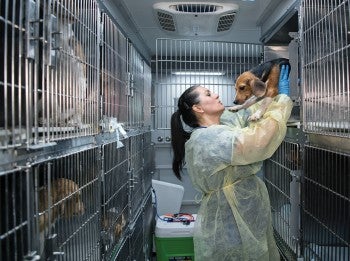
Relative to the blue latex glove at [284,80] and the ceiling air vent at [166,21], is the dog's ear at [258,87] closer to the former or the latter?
the blue latex glove at [284,80]

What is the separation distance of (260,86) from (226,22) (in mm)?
1082

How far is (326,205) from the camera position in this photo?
1324 mm

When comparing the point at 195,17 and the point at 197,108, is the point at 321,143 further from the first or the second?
the point at 195,17

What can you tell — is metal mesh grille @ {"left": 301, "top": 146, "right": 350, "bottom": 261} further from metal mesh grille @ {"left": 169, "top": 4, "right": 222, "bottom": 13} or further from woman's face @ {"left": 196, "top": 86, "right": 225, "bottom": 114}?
metal mesh grille @ {"left": 169, "top": 4, "right": 222, "bottom": 13}

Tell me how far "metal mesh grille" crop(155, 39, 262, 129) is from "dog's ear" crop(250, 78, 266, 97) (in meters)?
1.28

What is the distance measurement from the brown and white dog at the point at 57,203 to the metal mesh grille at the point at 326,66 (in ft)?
2.78

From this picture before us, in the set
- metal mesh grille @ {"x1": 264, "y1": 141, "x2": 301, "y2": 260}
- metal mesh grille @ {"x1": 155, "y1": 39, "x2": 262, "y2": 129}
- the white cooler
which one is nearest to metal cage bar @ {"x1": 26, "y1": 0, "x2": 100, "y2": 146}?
metal mesh grille @ {"x1": 264, "y1": 141, "x2": 301, "y2": 260}

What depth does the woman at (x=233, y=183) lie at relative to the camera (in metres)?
1.52

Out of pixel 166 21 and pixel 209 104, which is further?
pixel 166 21

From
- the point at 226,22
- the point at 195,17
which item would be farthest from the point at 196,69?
the point at 195,17

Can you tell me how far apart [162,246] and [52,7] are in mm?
2133

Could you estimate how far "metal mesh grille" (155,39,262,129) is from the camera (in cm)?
298

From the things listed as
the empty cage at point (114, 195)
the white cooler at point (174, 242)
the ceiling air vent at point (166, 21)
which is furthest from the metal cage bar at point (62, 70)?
the white cooler at point (174, 242)

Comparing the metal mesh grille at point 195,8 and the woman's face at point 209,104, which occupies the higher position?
the metal mesh grille at point 195,8
